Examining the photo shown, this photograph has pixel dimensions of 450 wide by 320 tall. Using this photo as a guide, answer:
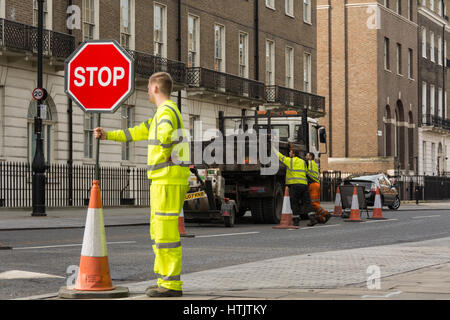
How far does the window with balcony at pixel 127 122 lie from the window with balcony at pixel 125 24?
2369 millimetres

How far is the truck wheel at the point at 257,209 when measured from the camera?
75.3 feet

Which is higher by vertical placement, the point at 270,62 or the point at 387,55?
the point at 387,55

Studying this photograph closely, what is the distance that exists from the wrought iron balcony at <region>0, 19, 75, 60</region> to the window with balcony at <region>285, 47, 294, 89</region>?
62.5 ft

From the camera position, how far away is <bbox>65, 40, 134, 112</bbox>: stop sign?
1205 inches

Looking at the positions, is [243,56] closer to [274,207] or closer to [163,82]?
[274,207]

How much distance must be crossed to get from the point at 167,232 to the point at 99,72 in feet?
85.1

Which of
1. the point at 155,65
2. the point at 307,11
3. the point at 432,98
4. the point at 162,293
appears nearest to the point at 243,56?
the point at 307,11

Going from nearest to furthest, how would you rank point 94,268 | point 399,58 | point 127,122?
point 94,268 < point 127,122 < point 399,58

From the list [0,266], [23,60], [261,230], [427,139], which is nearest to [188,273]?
[0,266]

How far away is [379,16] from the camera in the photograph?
192ft

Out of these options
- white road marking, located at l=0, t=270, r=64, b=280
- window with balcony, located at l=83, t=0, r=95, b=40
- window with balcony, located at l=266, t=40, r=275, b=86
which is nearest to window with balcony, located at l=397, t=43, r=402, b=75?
window with balcony, located at l=266, t=40, r=275, b=86

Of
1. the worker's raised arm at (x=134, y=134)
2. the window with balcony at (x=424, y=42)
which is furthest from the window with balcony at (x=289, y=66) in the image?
the worker's raised arm at (x=134, y=134)

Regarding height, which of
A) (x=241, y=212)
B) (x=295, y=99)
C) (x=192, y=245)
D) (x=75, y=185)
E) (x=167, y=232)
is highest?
(x=295, y=99)

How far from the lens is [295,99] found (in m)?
47.1
